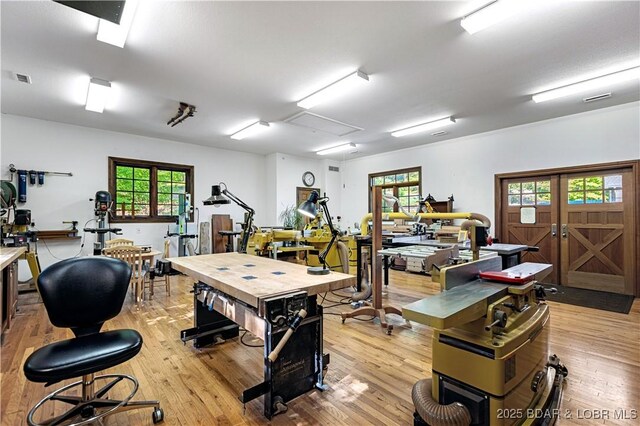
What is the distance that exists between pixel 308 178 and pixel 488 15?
683 centimetres

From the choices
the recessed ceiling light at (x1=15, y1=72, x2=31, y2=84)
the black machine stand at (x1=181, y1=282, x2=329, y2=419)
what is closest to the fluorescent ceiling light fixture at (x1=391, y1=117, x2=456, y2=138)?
the black machine stand at (x1=181, y1=282, x2=329, y2=419)

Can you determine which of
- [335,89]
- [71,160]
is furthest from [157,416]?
[71,160]

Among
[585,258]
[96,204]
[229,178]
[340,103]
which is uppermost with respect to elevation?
[340,103]

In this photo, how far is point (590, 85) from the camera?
3979 millimetres

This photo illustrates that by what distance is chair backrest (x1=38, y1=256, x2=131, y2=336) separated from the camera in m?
1.83

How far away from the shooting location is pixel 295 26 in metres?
2.76

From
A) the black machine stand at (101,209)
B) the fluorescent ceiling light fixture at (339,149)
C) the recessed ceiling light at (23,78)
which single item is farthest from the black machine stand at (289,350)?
the fluorescent ceiling light fixture at (339,149)

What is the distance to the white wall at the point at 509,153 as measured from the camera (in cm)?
486

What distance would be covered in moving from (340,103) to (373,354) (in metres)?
3.56

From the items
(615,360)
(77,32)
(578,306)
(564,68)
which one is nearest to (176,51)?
(77,32)

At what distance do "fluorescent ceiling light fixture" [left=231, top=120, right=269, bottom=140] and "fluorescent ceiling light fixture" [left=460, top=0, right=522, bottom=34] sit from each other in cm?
381

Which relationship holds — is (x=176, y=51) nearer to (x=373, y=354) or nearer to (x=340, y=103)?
(x=340, y=103)

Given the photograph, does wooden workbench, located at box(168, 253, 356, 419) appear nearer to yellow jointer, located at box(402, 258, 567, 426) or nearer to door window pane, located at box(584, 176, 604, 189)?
yellow jointer, located at box(402, 258, 567, 426)

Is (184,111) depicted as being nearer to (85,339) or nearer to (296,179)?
(85,339)
